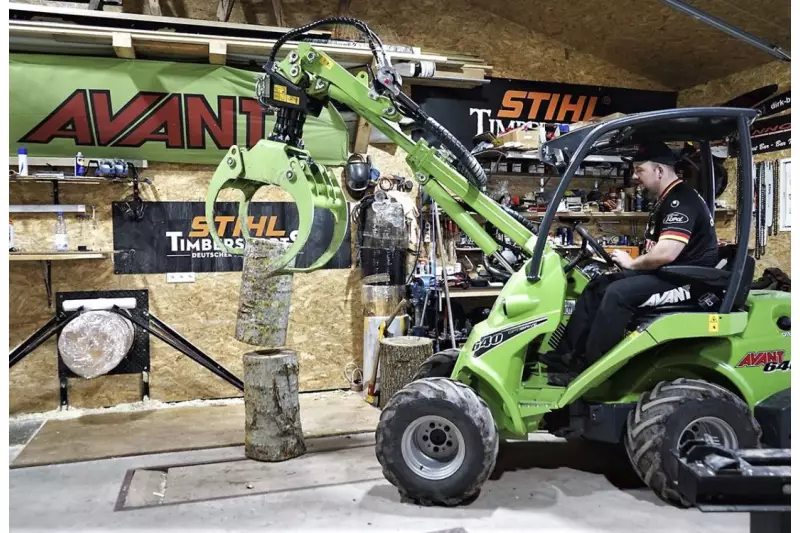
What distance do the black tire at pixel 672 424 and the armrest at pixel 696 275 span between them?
529mm

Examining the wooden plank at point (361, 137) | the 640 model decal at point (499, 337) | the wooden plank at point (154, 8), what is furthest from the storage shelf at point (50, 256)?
the 640 model decal at point (499, 337)

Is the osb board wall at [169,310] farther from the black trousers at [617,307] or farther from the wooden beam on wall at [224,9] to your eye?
the black trousers at [617,307]

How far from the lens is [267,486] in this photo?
11.4 feet

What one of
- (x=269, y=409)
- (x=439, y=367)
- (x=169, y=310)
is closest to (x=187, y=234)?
(x=169, y=310)

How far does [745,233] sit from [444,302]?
2846 millimetres

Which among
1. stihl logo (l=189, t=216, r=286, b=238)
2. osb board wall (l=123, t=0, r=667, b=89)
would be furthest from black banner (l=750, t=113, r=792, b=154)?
stihl logo (l=189, t=216, r=286, b=238)

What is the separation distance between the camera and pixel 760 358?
127 inches

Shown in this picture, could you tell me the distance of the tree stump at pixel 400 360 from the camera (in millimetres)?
4715

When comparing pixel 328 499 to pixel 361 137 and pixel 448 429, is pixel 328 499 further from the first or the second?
pixel 361 137

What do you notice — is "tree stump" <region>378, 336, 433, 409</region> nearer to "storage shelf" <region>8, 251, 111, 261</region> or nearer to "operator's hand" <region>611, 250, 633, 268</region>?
"operator's hand" <region>611, 250, 633, 268</region>

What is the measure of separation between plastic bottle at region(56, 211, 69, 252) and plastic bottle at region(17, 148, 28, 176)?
432 mm

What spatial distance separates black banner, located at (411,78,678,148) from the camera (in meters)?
5.83

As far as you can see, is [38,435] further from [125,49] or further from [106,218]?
[125,49]

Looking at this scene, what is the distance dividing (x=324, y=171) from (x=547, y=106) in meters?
3.44
